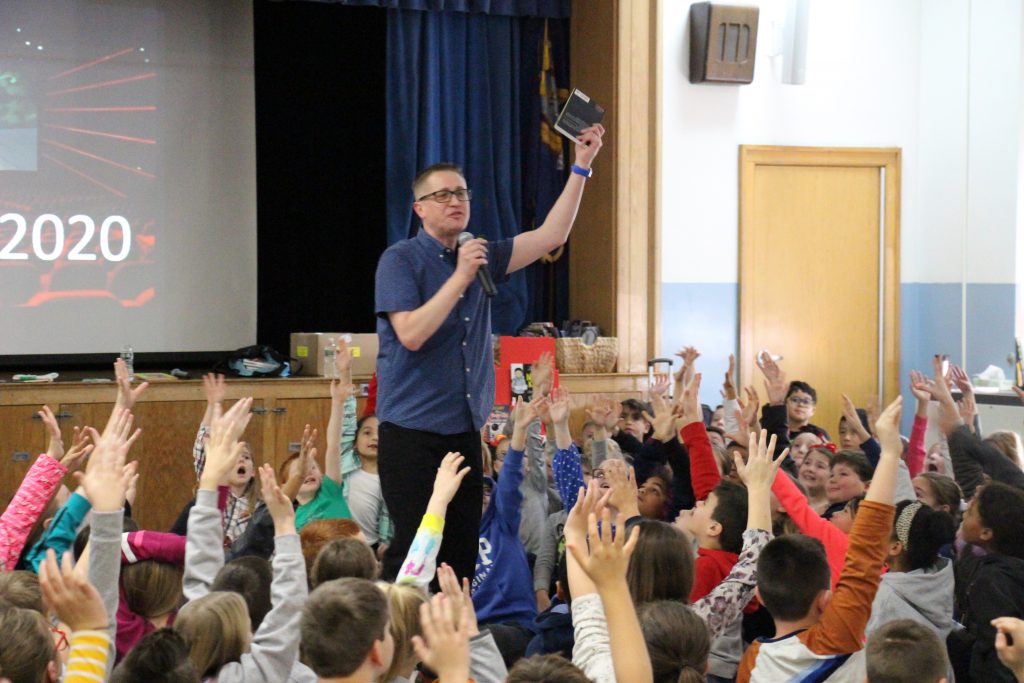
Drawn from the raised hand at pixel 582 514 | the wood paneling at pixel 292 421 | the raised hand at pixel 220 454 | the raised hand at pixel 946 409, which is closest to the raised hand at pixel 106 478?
the raised hand at pixel 220 454

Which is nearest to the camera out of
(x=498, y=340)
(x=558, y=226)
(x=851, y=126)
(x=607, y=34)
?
(x=558, y=226)

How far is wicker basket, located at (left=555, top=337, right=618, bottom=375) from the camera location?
6652mm

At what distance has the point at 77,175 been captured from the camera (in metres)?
6.62

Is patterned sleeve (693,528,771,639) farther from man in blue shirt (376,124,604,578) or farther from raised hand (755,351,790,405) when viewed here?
raised hand (755,351,790,405)

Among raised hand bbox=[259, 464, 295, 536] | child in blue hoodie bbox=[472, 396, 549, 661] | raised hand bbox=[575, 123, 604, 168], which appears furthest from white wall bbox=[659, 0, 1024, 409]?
raised hand bbox=[259, 464, 295, 536]

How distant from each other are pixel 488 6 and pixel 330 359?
2.23 meters

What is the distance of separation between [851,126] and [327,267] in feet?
11.0

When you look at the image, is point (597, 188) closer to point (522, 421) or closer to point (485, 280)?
point (522, 421)

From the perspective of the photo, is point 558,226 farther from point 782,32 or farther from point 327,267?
point 782,32

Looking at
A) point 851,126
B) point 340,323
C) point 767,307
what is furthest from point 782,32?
point 340,323

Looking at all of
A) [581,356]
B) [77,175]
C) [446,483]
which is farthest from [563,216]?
[77,175]

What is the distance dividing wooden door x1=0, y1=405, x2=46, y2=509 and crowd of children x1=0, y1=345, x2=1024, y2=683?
2.27m

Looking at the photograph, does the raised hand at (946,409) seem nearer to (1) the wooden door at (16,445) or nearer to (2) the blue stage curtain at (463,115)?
(2) the blue stage curtain at (463,115)

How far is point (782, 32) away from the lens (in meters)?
7.30
